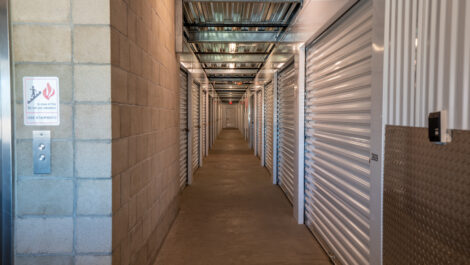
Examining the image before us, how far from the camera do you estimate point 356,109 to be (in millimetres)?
2334

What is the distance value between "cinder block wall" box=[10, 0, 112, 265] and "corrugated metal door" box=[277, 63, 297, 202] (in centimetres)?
337

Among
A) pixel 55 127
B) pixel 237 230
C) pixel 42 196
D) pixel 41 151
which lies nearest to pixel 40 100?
pixel 55 127

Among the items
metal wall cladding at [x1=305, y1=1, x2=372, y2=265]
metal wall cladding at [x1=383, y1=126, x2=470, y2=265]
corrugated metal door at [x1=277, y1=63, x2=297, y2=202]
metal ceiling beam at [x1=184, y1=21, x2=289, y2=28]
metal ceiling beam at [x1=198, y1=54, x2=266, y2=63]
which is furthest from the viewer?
metal ceiling beam at [x1=198, y1=54, x2=266, y2=63]

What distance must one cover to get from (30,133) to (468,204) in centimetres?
225

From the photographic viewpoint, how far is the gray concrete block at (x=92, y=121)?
5.92ft

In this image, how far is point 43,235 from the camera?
5.96 ft

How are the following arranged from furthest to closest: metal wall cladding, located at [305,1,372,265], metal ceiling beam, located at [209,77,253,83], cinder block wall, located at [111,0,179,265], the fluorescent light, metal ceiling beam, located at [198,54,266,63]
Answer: metal ceiling beam, located at [209,77,253,83] < metal ceiling beam, located at [198,54,266,63] < the fluorescent light < metal wall cladding, located at [305,1,372,265] < cinder block wall, located at [111,0,179,265]

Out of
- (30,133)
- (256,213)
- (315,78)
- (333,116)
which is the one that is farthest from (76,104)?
(256,213)

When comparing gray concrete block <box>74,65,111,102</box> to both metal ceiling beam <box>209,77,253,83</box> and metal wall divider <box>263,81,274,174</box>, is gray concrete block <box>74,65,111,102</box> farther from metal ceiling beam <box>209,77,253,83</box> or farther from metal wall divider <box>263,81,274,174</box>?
metal ceiling beam <box>209,77,253,83</box>

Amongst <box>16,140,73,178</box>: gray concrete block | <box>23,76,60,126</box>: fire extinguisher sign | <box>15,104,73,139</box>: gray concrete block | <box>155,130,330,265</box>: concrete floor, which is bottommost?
<box>155,130,330,265</box>: concrete floor

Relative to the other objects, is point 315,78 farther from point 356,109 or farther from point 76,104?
point 76,104

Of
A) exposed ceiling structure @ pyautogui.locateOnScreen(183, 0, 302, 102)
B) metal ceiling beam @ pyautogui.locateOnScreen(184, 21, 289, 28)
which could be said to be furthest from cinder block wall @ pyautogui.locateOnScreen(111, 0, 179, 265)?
metal ceiling beam @ pyautogui.locateOnScreen(184, 21, 289, 28)

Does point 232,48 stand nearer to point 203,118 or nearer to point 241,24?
point 241,24

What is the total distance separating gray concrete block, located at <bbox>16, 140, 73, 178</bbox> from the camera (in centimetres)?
180
